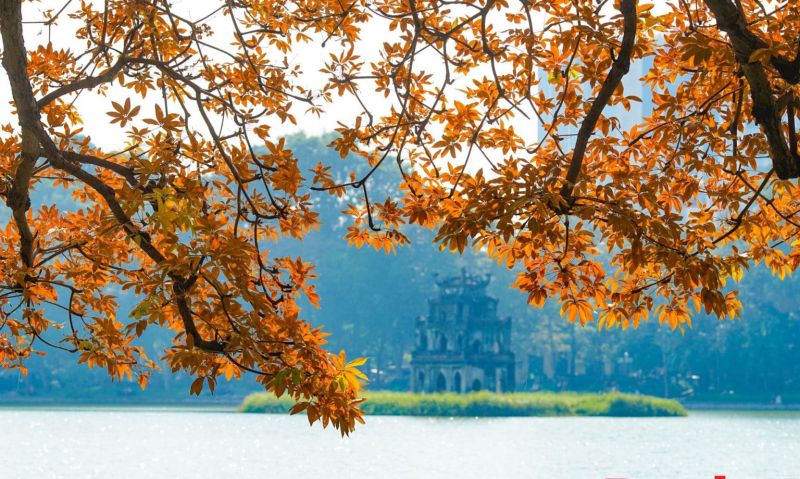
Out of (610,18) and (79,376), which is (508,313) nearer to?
(79,376)

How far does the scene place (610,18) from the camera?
480cm

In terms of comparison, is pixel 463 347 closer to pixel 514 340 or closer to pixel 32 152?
pixel 514 340

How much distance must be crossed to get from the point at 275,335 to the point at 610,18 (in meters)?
A: 1.81

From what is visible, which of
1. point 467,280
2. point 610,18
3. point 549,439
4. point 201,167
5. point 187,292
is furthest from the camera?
point 467,280

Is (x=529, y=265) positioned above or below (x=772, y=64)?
below

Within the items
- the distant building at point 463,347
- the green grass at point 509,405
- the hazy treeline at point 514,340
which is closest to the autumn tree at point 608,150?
the green grass at point 509,405

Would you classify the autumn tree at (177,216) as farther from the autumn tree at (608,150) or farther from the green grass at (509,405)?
the green grass at (509,405)

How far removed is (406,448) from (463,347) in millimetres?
14008

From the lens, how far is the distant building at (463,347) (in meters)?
35.5

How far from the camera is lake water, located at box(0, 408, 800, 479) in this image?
17.9 meters

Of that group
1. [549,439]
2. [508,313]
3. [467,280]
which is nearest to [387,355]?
[508,313]

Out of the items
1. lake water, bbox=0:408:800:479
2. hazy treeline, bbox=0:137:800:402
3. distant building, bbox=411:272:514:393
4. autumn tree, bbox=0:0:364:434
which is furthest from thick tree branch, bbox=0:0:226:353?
hazy treeline, bbox=0:137:800:402

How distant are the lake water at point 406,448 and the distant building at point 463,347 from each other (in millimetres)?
5190

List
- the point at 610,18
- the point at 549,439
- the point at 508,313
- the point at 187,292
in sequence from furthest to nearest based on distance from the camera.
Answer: the point at 508,313 → the point at 549,439 → the point at 610,18 → the point at 187,292
